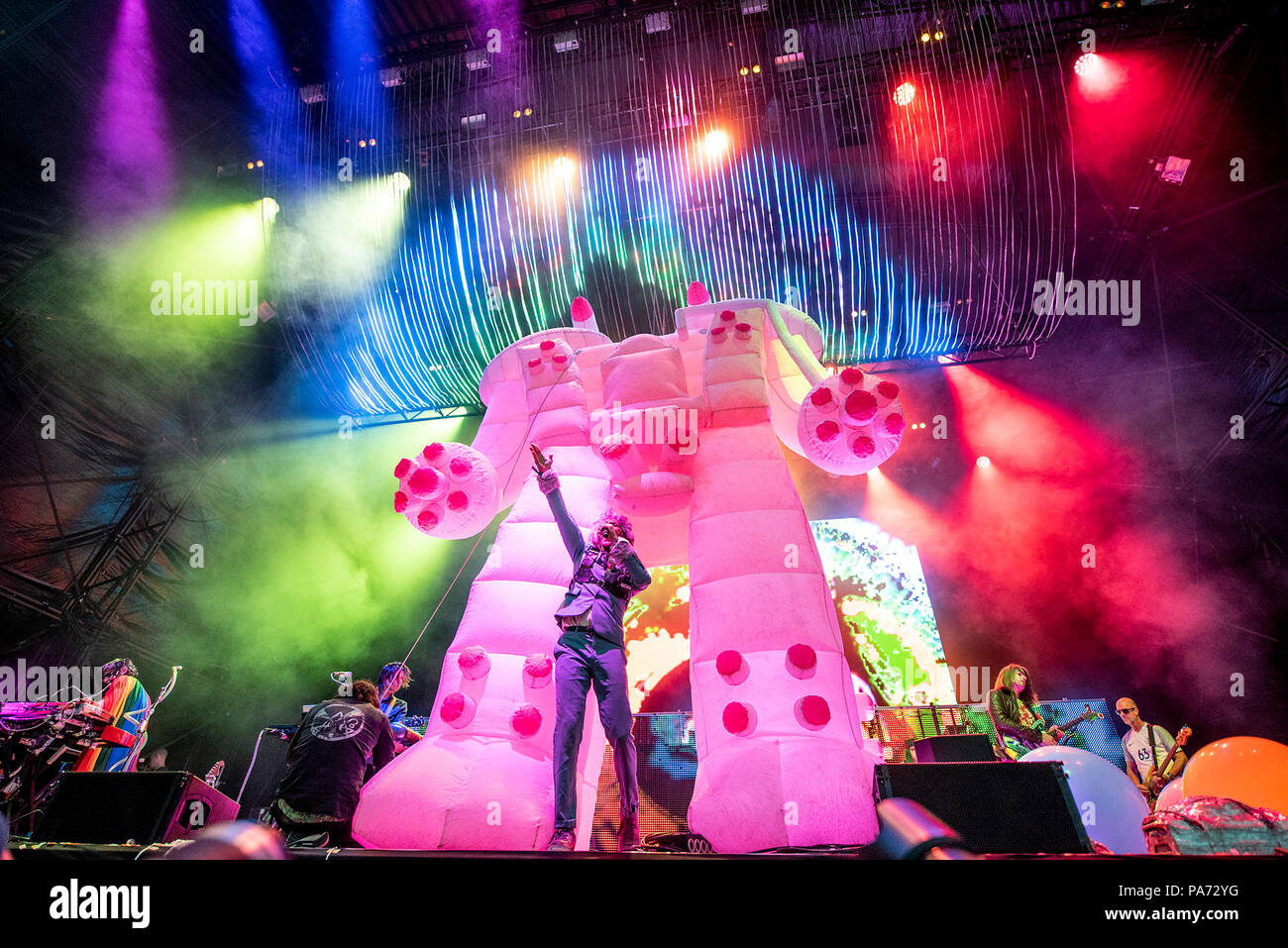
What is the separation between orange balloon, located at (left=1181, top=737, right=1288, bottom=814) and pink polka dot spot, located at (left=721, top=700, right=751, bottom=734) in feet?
8.62

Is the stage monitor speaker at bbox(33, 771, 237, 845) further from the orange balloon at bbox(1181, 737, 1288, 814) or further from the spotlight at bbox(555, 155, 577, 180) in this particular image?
the orange balloon at bbox(1181, 737, 1288, 814)

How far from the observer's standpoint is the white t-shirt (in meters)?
5.29

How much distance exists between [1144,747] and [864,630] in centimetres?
265

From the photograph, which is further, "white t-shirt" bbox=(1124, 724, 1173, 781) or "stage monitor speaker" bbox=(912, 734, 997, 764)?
"white t-shirt" bbox=(1124, 724, 1173, 781)

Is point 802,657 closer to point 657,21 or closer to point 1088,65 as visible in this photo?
point 657,21
